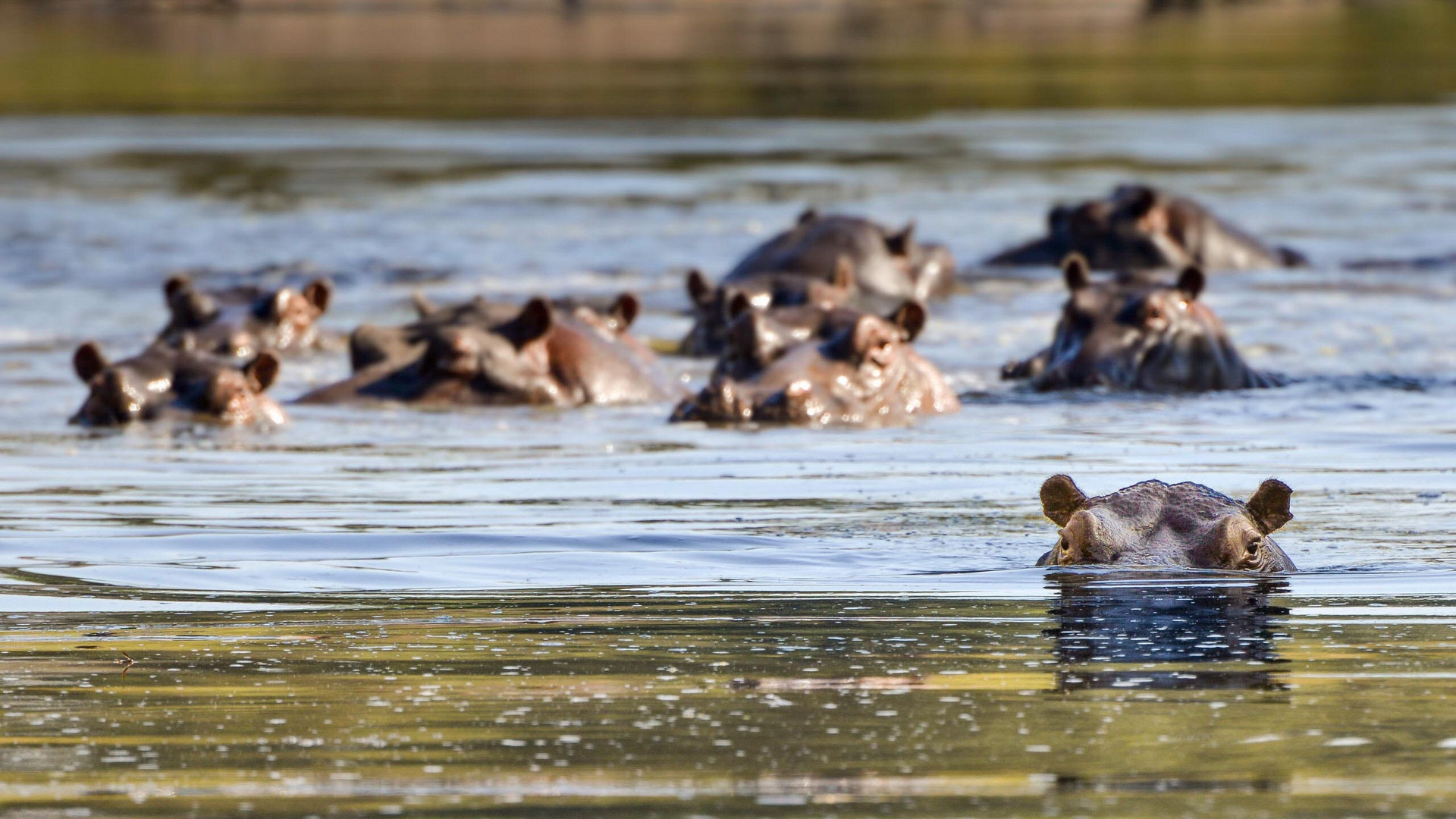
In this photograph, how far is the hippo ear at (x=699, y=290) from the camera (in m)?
14.3

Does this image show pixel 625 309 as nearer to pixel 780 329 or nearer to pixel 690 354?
pixel 780 329

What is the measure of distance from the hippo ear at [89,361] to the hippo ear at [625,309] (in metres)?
2.43

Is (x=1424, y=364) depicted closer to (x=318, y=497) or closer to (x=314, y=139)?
(x=318, y=497)

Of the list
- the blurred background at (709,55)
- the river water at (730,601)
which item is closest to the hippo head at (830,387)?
the river water at (730,601)

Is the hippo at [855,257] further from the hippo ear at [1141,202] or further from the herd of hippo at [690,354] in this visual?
the hippo ear at [1141,202]

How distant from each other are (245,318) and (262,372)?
8.57 ft

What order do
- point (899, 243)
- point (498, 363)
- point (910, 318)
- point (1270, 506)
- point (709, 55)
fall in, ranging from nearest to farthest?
1. point (1270, 506)
2. point (910, 318)
3. point (498, 363)
4. point (899, 243)
5. point (709, 55)

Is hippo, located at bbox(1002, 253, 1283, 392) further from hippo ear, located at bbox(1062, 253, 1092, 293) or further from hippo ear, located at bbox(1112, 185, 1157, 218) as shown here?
hippo ear, located at bbox(1112, 185, 1157, 218)

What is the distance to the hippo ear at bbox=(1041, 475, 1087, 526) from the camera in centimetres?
702

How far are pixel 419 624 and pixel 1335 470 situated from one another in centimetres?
455

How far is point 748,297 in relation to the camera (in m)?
13.0

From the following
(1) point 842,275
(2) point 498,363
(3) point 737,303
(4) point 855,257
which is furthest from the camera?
(4) point 855,257

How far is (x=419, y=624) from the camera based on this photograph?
6496mm

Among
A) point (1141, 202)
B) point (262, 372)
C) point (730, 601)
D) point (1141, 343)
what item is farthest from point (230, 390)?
point (1141, 202)
